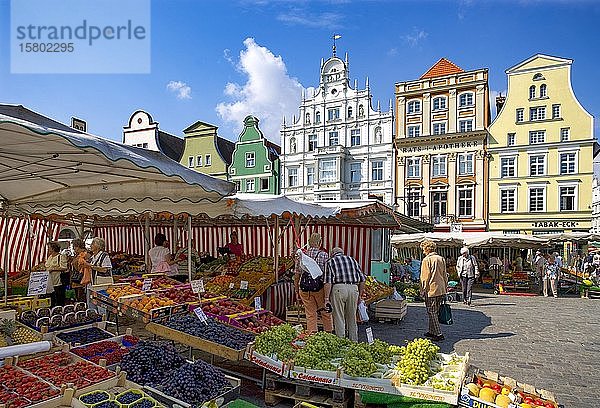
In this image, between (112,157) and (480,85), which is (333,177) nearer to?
(480,85)

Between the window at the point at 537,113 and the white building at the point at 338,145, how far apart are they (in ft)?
29.4

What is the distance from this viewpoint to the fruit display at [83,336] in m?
4.99

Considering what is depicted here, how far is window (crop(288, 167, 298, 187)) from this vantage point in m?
33.3

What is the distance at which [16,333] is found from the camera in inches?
203

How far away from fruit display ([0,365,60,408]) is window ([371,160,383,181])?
29.0 meters

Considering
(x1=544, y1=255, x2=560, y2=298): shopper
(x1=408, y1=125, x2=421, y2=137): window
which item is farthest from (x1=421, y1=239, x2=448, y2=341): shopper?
(x1=408, y1=125, x2=421, y2=137): window

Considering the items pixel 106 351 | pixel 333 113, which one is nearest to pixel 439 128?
pixel 333 113

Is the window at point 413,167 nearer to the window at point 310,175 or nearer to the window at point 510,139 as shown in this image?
the window at point 510,139

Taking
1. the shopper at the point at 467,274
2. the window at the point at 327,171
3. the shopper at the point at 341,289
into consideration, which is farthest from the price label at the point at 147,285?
the window at the point at 327,171

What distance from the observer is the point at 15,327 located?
525 centimetres

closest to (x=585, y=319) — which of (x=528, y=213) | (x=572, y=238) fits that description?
(x=572, y=238)

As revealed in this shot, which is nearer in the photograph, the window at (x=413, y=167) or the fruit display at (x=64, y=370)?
the fruit display at (x=64, y=370)

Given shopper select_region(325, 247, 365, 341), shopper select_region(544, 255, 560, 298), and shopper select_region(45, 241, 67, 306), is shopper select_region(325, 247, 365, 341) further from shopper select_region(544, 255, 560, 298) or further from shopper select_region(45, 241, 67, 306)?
shopper select_region(544, 255, 560, 298)

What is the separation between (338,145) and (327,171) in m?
2.04
